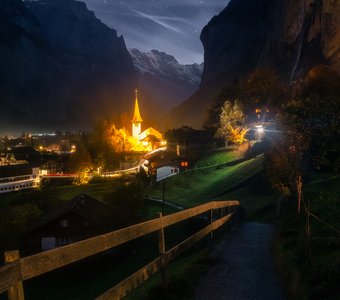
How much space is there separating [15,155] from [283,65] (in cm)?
11805

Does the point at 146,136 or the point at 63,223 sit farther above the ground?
the point at 146,136

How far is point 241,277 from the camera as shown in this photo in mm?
10117

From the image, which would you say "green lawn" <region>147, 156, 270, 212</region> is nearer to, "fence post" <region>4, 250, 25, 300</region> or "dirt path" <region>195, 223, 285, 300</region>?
"dirt path" <region>195, 223, 285, 300</region>

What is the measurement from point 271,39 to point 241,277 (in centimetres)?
11484

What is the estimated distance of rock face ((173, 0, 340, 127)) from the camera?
79363 mm

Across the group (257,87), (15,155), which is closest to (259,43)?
(257,87)

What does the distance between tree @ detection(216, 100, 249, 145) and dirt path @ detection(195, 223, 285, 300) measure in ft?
239

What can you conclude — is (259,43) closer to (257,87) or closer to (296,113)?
(257,87)

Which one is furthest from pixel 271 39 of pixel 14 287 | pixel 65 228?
pixel 14 287

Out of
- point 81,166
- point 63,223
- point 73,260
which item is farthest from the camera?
point 81,166

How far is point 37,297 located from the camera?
39.1 m

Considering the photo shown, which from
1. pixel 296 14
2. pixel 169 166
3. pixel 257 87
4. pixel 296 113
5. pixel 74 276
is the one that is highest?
pixel 296 14

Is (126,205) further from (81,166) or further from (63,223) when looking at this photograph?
(81,166)

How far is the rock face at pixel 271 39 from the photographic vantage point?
260 feet
